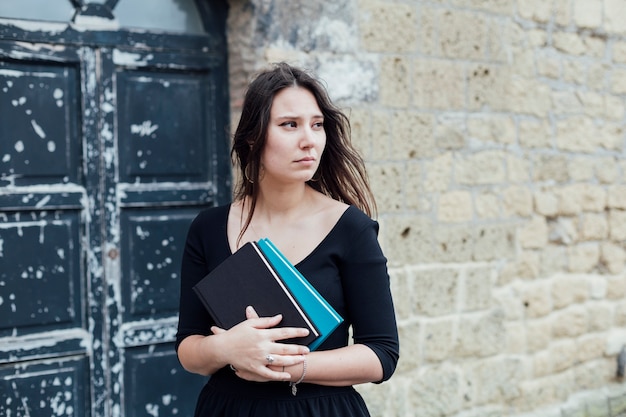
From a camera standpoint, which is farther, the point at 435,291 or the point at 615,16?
the point at 615,16

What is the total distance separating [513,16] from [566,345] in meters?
2.02

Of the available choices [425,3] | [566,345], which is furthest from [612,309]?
[425,3]

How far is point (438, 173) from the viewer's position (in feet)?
14.6

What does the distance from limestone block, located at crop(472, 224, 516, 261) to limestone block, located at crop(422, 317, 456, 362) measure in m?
0.41

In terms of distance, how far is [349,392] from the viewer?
2.19m

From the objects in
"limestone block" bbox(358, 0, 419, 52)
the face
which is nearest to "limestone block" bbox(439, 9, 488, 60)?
"limestone block" bbox(358, 0, 419, 52)

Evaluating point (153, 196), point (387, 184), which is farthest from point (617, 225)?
point (153, 196)

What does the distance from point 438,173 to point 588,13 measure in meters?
1.73

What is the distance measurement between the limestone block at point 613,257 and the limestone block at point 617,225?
6 cm

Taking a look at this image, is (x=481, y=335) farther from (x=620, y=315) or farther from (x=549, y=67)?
(x=549, y=67)

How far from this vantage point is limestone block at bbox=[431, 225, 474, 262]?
4449 mm

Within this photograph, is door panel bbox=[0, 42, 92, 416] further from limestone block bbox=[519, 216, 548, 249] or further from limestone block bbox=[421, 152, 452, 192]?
limestone block bbox=[519, 216, 548, 249]

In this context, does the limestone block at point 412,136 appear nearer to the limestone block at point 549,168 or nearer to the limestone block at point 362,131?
the limestone block at point 362,131

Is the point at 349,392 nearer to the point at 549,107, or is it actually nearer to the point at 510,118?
the point at 510,118
